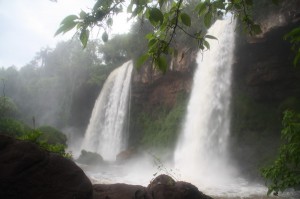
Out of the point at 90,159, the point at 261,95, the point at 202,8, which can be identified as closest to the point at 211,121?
the point at 261,95

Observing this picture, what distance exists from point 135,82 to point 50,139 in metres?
8.81

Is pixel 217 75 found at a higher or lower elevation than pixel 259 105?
higher

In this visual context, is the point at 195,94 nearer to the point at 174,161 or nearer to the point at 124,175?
the point at 174,161

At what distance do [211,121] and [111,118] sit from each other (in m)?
11.0

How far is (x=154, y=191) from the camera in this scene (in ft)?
21.4

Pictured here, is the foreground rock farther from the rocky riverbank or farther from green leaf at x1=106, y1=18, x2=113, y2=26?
green leaf at x1=106, y1=18, x2=113, y2=26

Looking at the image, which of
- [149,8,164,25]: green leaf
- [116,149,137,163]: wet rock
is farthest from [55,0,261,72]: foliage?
[116,149,137,163]: wet rock

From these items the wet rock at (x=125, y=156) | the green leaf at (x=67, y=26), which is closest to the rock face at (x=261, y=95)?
the wet rock at (x=125, y=156)

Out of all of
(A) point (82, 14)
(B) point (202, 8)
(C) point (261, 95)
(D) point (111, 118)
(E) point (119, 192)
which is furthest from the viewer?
(D) point (111, 118)

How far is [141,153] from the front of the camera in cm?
2202

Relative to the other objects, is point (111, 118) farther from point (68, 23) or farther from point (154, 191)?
point (68, 23)

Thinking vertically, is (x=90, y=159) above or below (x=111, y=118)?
below

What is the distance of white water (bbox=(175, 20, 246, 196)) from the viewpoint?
15.6 m

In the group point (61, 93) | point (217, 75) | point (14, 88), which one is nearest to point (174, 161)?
point (217, 75)
